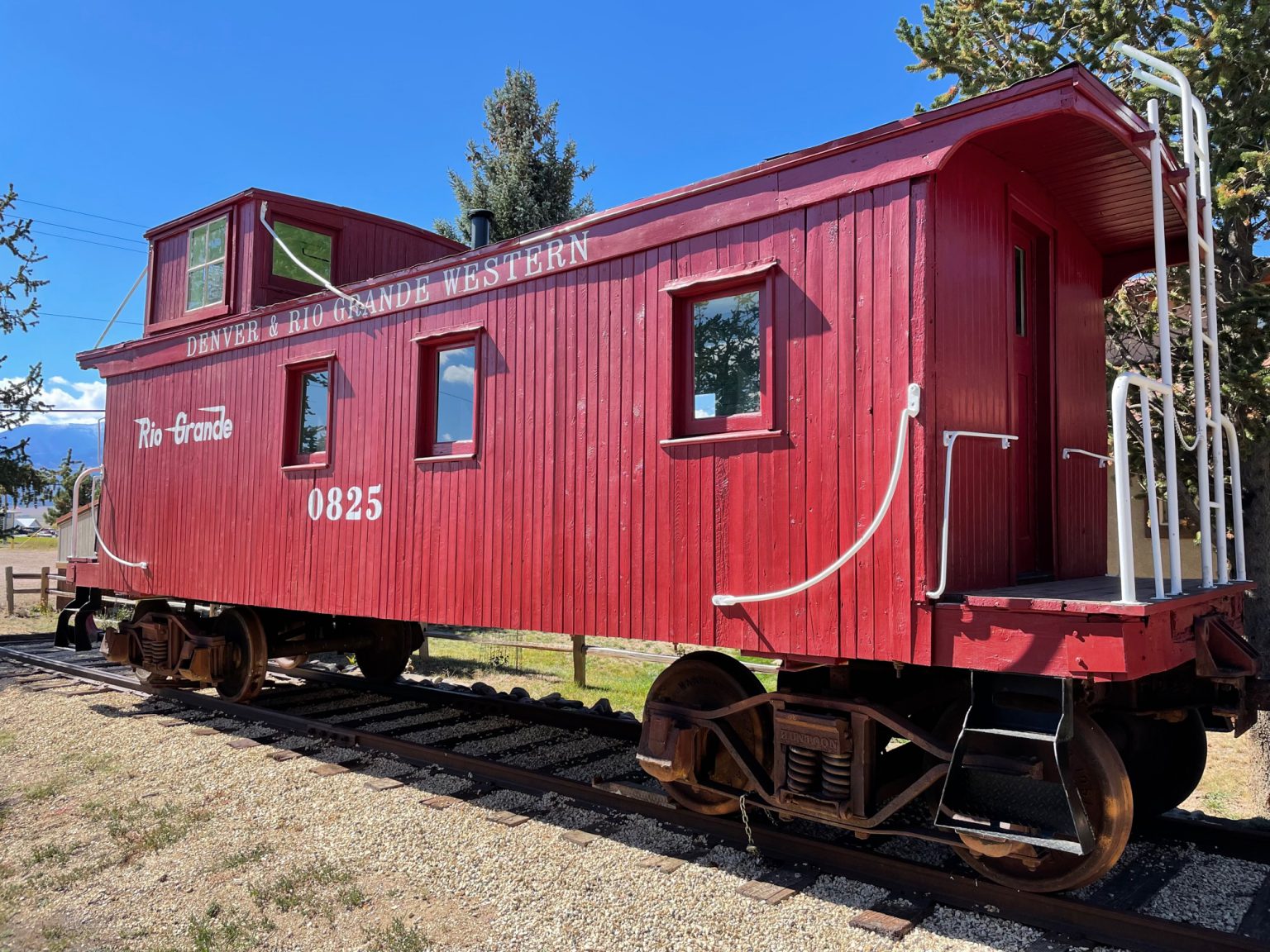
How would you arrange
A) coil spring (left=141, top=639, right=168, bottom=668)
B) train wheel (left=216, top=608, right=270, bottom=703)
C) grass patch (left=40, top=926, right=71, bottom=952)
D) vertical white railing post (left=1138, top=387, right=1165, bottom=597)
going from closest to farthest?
vertical white railing post (left=1138, top=387, right=1165, bottom=597) < grass patch (left=40, top=926, right=71, bottom=952) < train wheel (left=216, top=608, right=270, bottom=703) < coil spring (left=141, top=639, right=168, bottom=668)

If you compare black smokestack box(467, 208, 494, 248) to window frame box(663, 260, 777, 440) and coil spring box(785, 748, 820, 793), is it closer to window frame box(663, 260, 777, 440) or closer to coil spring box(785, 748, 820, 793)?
window frame box(663, 260, 777, 440)

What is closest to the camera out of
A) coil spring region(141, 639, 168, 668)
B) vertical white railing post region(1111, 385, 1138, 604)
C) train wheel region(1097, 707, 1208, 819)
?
vertical white railing post region(1111, 385, 1138, 604)

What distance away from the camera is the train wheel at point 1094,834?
3730mm

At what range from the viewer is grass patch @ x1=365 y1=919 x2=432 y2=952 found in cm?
373

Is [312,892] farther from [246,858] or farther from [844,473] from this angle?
[844,473]

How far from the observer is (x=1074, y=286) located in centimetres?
602

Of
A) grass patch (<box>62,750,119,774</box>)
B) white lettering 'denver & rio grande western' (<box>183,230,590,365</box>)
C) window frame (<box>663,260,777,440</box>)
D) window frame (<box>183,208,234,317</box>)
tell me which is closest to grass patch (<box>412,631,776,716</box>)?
grass patch (<box>62,750,119,774</box>)

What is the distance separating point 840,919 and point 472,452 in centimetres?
387

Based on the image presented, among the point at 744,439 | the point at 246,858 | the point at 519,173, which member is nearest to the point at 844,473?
the point at 744,439

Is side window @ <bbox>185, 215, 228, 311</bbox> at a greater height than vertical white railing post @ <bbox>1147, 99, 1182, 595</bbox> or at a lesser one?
greater

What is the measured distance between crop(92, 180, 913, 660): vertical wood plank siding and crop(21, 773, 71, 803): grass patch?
205 centimetres

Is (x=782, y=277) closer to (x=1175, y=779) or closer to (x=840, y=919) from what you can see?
(x=840, y=919)

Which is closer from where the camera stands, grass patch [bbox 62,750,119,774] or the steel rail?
grass patch [bbox 62,750,119,774]

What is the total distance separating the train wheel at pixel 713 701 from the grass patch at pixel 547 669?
3.89 meters
